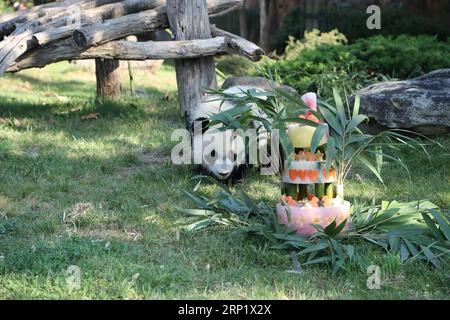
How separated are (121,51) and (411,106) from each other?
119 inches


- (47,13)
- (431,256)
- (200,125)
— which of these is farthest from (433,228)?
(47,13)

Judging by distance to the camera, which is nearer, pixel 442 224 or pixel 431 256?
pixel 431 256

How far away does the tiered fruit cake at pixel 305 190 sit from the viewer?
14.9ft

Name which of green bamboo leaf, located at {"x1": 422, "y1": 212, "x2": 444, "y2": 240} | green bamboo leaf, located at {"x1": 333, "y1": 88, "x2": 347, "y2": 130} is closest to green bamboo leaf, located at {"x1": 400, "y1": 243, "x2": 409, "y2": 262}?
green bamboo leaf, located at {"x1": 422, "y1": 212, "x2": 444, "y2": 240}

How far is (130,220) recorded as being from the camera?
5.09 meters

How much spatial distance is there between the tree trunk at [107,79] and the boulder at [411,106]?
3.65 meters

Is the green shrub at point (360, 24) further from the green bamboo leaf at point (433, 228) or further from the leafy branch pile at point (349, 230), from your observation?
the green bamboo leaf at point (433, 228)

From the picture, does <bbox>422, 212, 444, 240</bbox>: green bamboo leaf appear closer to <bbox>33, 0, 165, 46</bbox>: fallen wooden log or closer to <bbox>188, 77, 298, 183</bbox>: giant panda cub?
<bbox>188, 77, 298, 183</bbox>: giant panda cub

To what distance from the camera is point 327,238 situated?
14.3ft

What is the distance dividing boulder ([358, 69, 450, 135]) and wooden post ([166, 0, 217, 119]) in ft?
5.57

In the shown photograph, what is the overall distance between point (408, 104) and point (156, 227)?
3218mm

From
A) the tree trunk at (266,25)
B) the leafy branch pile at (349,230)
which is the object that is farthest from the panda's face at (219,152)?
the tree trunk at (266,25)

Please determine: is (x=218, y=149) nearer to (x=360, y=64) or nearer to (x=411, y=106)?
(x=411, y=106)
